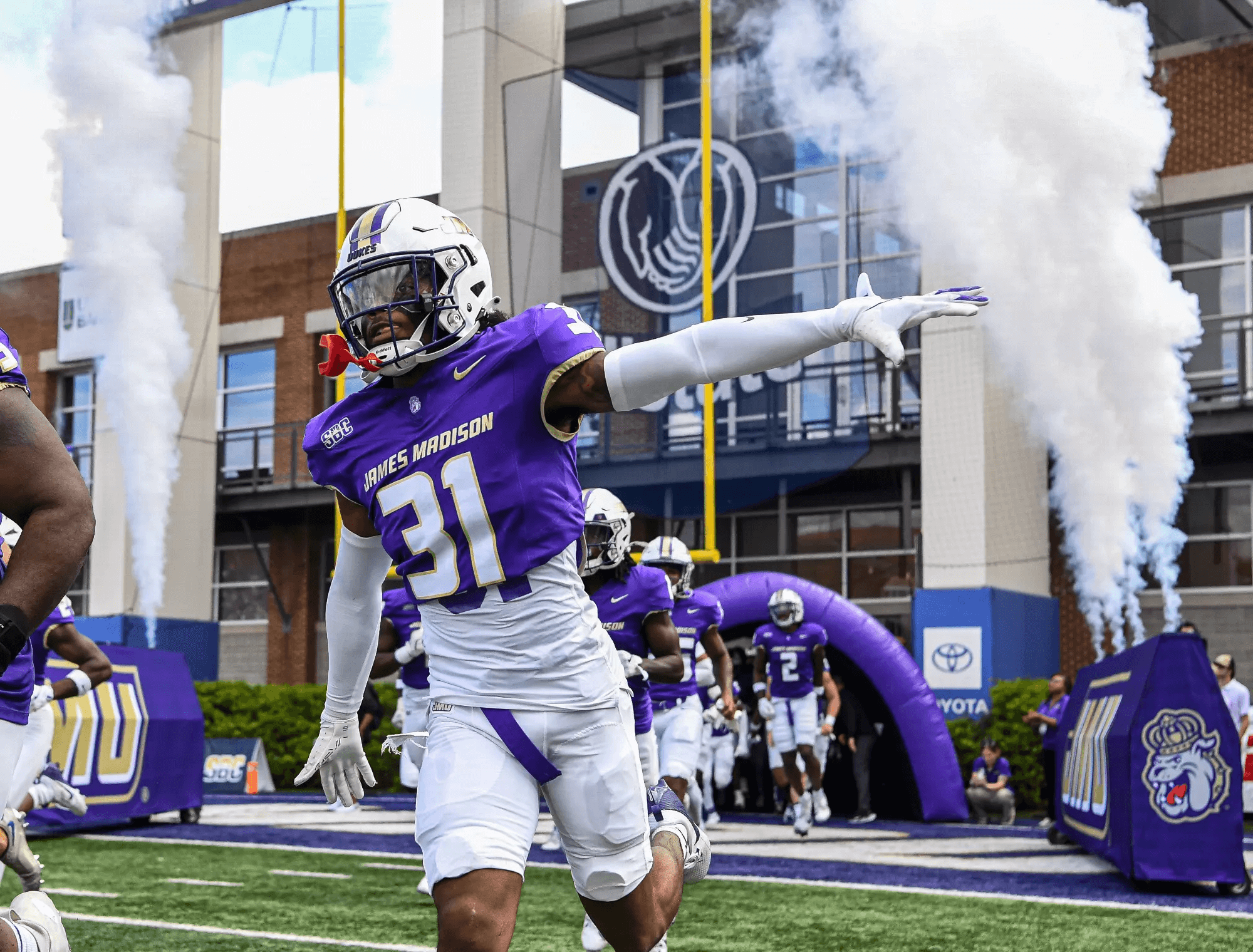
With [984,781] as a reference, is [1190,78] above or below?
above

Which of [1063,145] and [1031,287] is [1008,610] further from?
[1063,145]

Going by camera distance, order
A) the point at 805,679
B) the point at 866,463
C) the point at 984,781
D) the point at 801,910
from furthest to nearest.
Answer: the point at 866,463 < the point at 984,781 < the point at 805,679 < the point at 801,910

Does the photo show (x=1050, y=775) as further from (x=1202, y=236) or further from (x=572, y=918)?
(x=1202, y=236)

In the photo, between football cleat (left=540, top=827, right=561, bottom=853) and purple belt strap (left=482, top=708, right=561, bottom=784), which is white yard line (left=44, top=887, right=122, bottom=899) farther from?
purple belt strap (left=482, top=708, right=561, bottom=784)

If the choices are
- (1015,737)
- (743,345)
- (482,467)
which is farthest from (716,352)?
(1015,737)

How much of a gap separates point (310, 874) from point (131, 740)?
12.1 ft

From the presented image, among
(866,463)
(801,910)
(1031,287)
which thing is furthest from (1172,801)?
(866,463)

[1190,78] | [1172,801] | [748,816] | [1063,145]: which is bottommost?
[748,816]

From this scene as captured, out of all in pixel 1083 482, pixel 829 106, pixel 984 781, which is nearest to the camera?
pixel 984 781

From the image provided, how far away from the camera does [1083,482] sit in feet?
53.0

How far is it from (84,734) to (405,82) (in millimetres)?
9856

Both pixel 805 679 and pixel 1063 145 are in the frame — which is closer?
pixel 805 679

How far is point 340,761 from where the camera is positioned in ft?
12.4

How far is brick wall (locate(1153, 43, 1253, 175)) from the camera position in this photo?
16391 mm
